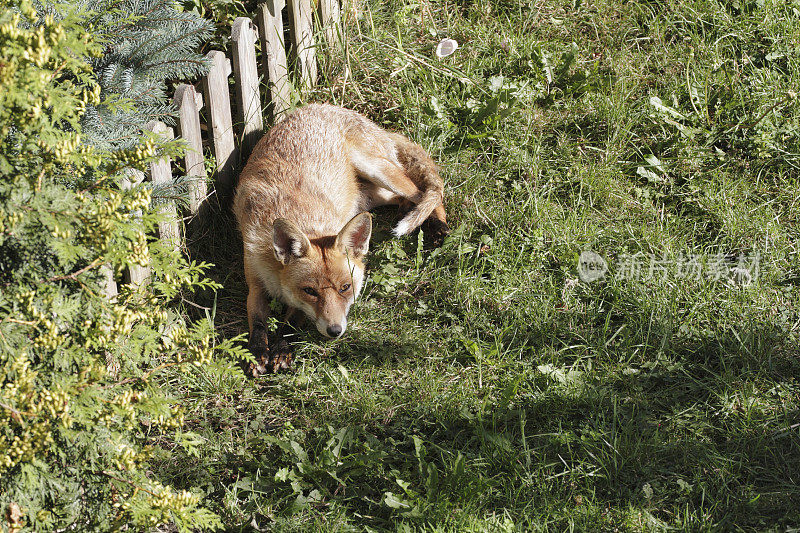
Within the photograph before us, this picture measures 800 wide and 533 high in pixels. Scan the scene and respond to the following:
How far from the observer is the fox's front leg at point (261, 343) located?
4453 millimetres

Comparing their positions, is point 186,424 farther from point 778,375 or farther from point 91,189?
point 778,375

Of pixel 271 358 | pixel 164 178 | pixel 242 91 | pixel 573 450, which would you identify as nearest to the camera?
pixel 573 450

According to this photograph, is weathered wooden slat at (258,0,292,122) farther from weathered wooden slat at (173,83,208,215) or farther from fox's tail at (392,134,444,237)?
fox's tail at (392,134,444,237)

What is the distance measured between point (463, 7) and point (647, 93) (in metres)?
1.86

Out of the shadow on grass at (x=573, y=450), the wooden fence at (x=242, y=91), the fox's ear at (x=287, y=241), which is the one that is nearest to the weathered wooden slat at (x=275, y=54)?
the wooden fence at (x=242, y=91)

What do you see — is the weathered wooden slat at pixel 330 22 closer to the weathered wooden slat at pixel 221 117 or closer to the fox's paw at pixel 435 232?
the weathered wooden slat at pixel 221 117

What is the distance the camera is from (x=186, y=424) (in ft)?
13.3

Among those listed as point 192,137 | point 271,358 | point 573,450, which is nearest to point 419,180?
point 192,137

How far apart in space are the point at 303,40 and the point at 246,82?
802mm

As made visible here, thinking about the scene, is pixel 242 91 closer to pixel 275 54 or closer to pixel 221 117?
pixel 221 117

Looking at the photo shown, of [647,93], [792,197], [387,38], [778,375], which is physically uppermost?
[387,38]

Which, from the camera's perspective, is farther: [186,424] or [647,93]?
[647,93]

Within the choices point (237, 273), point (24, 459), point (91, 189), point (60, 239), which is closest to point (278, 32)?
point (237, 273)

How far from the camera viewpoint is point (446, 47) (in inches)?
247
